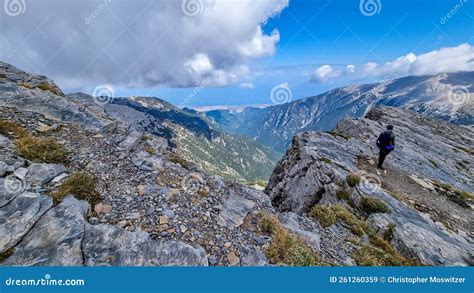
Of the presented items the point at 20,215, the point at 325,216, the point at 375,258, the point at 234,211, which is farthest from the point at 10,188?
the point at 375,258

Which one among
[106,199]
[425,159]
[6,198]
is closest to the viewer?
[6,198]

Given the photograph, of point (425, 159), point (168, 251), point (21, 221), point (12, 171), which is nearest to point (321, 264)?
point (168, 251)

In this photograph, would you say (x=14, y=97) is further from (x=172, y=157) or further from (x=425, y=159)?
(x=425, y=159)

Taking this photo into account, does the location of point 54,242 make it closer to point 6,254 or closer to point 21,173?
point 6,254

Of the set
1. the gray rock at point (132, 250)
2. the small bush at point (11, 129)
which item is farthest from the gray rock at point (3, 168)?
the gray rock at point (132, 250)

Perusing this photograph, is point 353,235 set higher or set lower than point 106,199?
lower

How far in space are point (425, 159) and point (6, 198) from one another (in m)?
43.8

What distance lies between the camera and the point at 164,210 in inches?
446

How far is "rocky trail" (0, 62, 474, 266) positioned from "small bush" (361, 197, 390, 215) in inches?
2.9

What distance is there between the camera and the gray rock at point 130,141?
1646cm

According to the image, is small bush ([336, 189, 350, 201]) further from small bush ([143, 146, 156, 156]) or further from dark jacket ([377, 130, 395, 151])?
small bush ([143, 146, 156, 156])

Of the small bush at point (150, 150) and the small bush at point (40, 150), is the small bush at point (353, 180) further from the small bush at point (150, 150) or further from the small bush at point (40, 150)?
the small bush at point (40, 150)

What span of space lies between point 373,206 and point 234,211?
437 inches

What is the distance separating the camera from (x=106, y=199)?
37.3 feet
